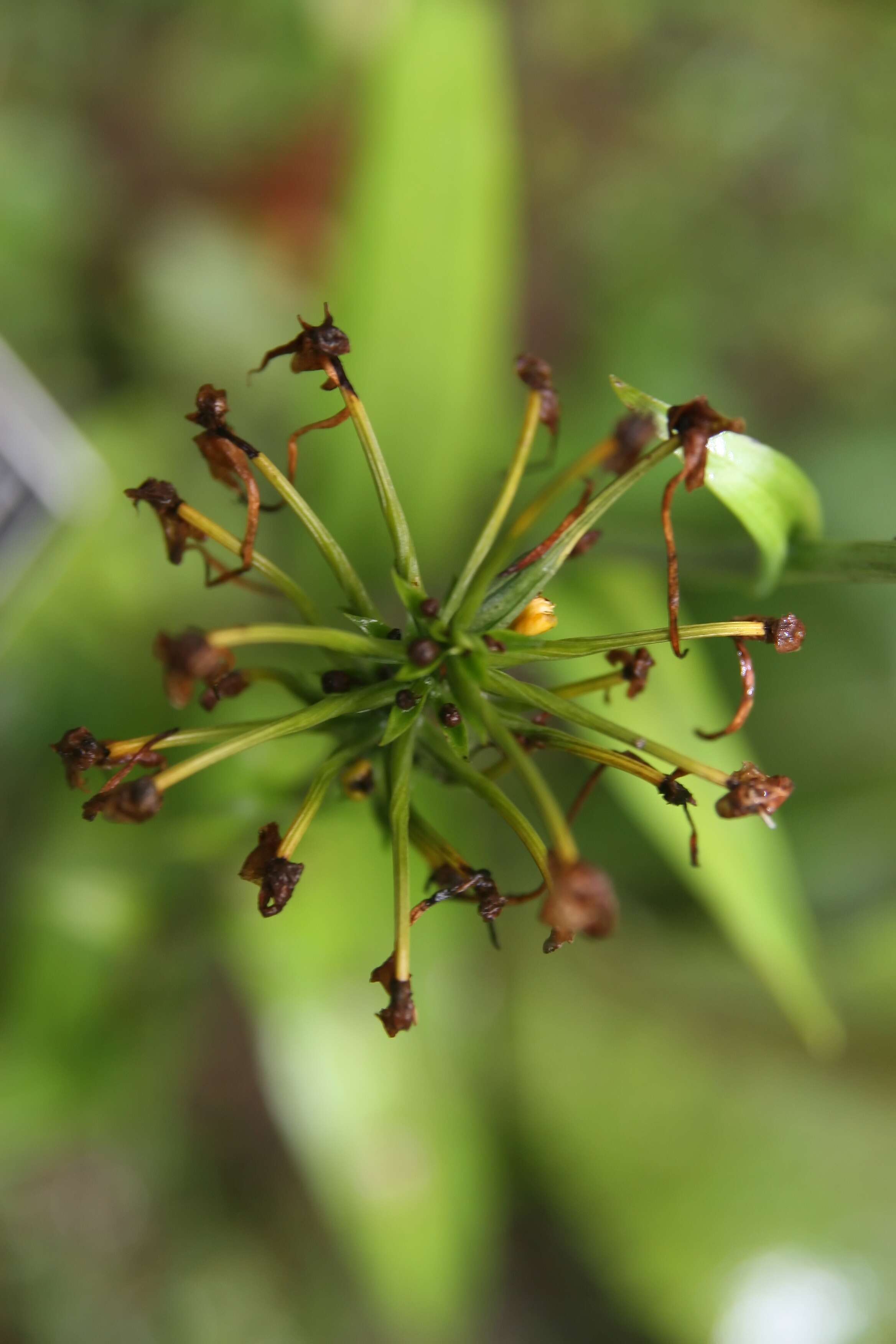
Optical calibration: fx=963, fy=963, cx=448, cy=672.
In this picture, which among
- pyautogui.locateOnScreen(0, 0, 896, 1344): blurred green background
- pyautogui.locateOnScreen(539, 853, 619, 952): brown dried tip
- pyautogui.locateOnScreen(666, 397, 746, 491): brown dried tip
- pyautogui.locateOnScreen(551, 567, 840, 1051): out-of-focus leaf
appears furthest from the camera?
pyautogui.locateOnScreen(0, 0, 896, 1344): blurred green background

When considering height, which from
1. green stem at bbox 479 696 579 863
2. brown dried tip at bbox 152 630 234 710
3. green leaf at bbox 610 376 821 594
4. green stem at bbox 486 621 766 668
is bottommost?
brown dried tip at bbox 152 630 234 710

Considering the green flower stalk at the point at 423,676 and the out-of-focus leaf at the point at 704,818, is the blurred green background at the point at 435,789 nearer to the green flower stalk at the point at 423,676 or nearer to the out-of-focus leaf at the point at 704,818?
the out-of-focus leaf at the point at 704,818

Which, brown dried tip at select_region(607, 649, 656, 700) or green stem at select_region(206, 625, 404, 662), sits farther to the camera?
brown dried tip at select_region(607, 649, 656, 700)

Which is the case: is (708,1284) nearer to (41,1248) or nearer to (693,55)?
(41,1248)

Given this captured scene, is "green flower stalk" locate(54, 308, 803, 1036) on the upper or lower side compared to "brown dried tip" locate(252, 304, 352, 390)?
lower

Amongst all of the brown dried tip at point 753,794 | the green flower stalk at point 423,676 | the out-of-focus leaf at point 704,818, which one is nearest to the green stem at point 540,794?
the green flower stalk at point 423,676

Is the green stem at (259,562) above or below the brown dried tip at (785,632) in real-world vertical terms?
below

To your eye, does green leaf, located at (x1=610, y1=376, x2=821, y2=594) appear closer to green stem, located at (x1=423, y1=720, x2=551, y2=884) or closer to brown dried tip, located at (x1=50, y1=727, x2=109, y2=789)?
green stem, located at (x1=423, y1=720, x2=551, y2=884)

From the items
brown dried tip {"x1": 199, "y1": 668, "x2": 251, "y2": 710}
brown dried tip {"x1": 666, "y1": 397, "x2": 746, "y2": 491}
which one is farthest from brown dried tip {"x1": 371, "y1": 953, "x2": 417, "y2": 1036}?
brown dried tip {"x1": 666, "y1": 397, "x2": 746, "y2": 491}
